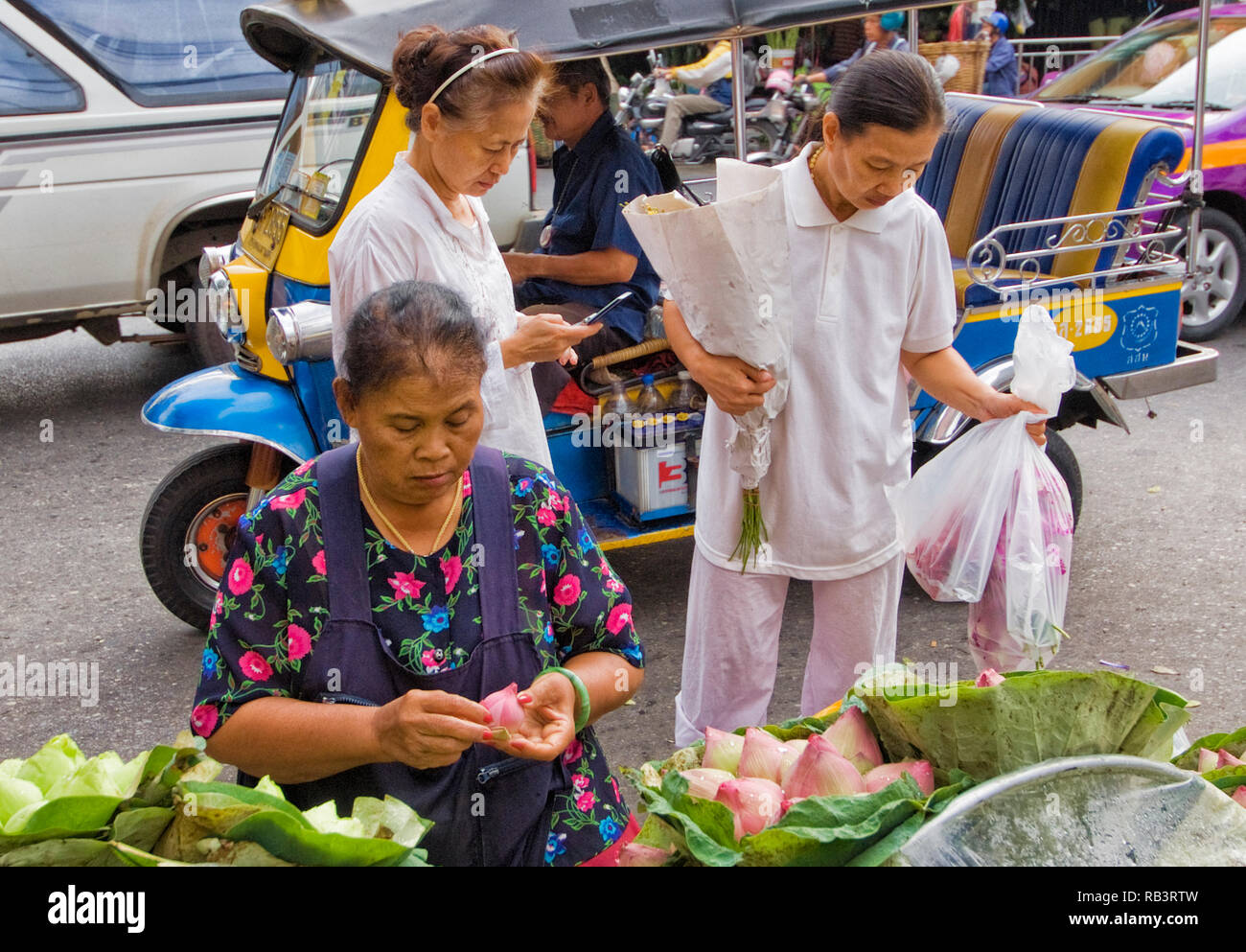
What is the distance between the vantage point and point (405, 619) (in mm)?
1743

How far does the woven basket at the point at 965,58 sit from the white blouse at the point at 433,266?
5.30 m

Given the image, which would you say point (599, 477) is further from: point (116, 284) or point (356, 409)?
point (116, 284)

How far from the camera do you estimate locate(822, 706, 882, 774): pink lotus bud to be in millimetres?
1681

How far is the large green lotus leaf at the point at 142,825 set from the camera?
1.37m

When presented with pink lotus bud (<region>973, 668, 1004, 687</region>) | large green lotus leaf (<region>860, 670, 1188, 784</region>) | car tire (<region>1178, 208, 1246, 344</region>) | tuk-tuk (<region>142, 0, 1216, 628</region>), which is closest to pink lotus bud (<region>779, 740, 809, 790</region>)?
large green lotus leaf (<region>860, 670, 1188, 784</region>)

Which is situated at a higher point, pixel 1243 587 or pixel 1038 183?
pixel 1038 183

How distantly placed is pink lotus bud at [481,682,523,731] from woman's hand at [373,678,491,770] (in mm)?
32

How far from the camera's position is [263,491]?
401 centimetres

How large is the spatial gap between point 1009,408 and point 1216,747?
0.99m

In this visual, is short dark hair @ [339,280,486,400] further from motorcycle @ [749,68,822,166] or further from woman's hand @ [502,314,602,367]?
motorcycle @ [749,68,822,166]

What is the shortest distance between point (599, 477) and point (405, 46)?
6.31 feet

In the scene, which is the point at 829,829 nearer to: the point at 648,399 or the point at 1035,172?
the point at 648,399

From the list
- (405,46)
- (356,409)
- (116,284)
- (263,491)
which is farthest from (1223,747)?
(116,284)
